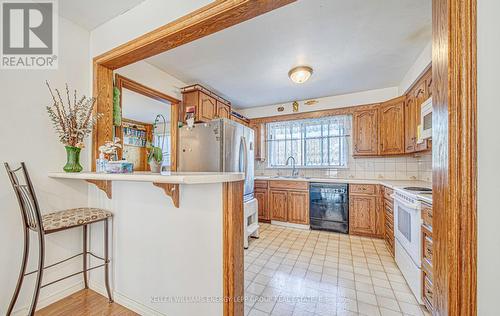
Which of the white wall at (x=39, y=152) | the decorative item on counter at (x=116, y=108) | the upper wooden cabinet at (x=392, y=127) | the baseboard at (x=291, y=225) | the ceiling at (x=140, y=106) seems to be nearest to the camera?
the white wall at (x=39, y=152)

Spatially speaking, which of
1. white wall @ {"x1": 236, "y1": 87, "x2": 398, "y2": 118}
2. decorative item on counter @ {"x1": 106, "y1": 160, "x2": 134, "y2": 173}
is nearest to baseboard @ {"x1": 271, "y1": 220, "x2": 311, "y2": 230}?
white wall @ {"x1": 236, "y1": 87, "x2": 398, "y2": 118}

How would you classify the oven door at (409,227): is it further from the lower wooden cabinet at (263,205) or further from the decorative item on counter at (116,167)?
the decorative item on counter at (116,167)

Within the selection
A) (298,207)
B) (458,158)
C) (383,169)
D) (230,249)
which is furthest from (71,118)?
(383,169)

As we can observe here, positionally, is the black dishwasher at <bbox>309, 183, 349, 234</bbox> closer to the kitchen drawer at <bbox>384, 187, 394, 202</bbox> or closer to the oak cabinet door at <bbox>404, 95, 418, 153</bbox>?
the kitchen drawer at <bbox>384, 187, 394, 202</bbox>

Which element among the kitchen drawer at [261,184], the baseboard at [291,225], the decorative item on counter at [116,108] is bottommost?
the baseboard at [291,225]

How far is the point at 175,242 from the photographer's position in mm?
1370

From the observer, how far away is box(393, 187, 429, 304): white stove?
1677 millimetres

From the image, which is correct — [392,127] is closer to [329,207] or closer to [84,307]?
[329,207]

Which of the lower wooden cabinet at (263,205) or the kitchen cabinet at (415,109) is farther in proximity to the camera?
the lower wooden cabinet at (263,205)

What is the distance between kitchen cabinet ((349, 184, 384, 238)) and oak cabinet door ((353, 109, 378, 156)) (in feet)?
2.16

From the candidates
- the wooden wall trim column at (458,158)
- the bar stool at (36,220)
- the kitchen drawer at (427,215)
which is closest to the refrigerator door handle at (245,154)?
the bar stool at (36,220)

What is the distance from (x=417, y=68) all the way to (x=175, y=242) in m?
3.28

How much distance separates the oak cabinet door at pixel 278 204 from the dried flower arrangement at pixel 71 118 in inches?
116

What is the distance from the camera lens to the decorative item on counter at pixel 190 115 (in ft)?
9.32
